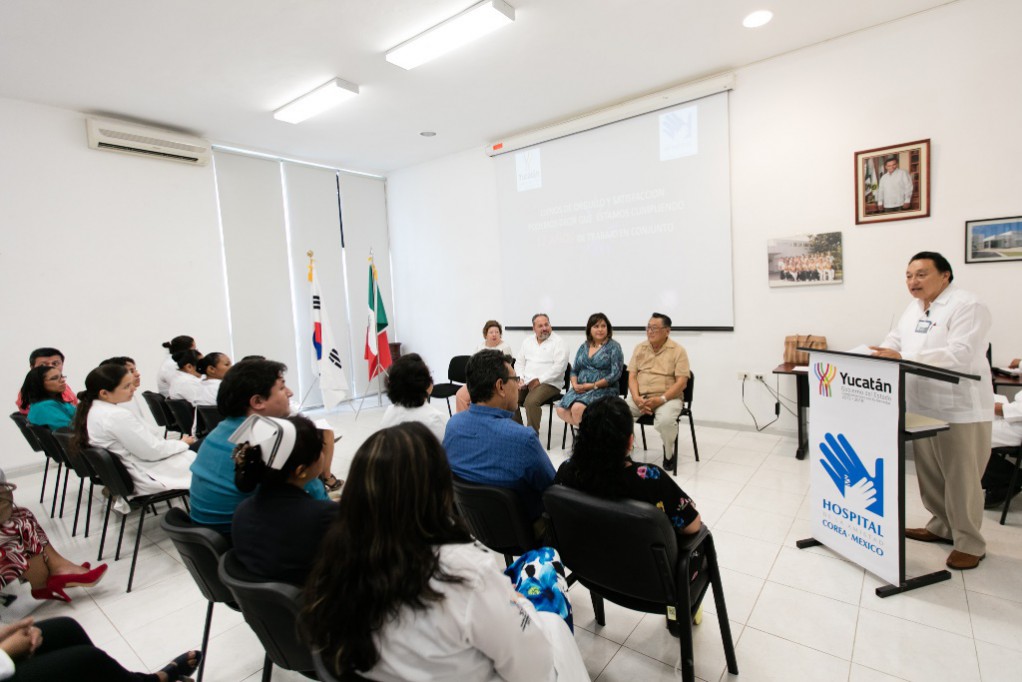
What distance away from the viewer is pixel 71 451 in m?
2.88

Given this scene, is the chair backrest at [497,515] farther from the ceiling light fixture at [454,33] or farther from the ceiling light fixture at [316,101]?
Result: the ceiling light fixture at [316,101]

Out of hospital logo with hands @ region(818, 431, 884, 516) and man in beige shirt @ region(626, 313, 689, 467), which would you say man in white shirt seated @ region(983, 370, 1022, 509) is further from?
man in beige shirt @ region(626, 313, 689, 467)

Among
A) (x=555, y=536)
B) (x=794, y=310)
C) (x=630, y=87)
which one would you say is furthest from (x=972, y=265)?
(x=555, y=536)

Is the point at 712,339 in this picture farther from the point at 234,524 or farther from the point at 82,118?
the point at 82,118

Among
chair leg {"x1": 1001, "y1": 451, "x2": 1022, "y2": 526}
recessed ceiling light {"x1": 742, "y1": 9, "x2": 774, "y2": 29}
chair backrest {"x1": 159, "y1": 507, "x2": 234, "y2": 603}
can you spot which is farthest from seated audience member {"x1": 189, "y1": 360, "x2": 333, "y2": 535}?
recessed ceiling light {"x1": 742, "y1": 9, "x2": 774, "y2": 29}

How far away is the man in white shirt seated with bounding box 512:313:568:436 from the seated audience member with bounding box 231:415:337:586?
10.8 ft

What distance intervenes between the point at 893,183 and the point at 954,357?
6.99 ft

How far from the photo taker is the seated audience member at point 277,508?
4.22 feet

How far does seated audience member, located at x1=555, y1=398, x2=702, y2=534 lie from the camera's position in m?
1.55

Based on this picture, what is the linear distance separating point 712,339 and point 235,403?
163 inches

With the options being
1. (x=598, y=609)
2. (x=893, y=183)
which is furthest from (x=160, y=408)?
(x=893, y=183)

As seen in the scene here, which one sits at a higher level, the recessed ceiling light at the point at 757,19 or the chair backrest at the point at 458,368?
the recessed ceiling light at the point at 757,19

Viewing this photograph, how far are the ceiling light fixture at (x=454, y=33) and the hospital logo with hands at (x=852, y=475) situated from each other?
3239 mm

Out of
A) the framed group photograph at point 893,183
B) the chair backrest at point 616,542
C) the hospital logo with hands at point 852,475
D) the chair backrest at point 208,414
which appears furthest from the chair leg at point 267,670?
the framed group photograph at point 893,183
